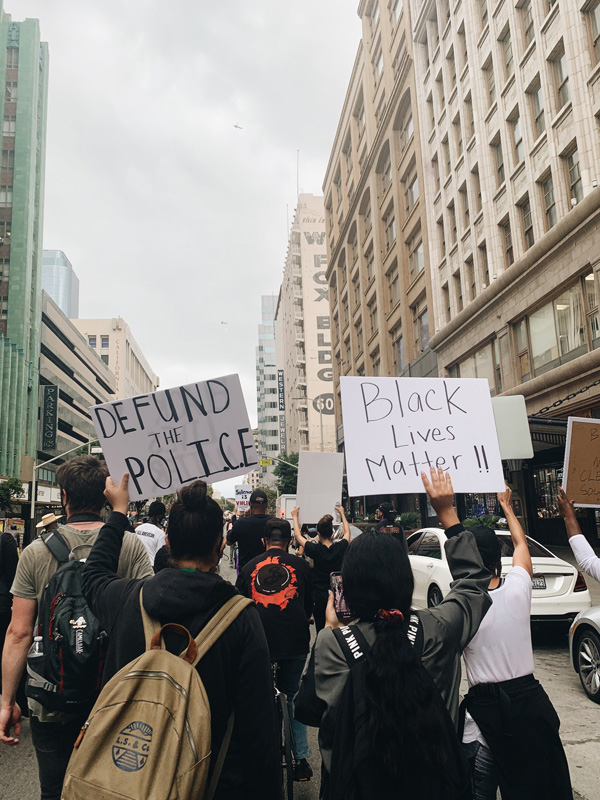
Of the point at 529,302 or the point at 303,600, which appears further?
the point at 529,302

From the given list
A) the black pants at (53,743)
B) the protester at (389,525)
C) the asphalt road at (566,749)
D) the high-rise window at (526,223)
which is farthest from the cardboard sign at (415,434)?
the high-rise window at (526,223)

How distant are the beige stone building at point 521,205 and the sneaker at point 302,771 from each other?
16.5 m

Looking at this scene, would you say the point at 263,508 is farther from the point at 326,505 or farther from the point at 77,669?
the point at 77,669

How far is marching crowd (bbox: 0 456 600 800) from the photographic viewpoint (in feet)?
6.49

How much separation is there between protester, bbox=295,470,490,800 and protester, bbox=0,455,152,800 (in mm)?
1244

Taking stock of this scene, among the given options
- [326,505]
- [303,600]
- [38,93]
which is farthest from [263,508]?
[38,93]

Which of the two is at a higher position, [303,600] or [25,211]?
[25,211]

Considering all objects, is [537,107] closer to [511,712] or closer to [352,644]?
[511,712]

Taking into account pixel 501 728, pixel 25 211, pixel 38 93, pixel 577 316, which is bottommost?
pixel 501 728

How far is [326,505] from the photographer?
731cm

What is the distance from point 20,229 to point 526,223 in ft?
185

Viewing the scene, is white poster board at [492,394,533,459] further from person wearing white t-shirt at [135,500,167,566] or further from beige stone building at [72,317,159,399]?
beige stone building at [72,317,159,399]

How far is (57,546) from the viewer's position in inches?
128

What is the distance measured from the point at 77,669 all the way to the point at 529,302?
71.8 feet
